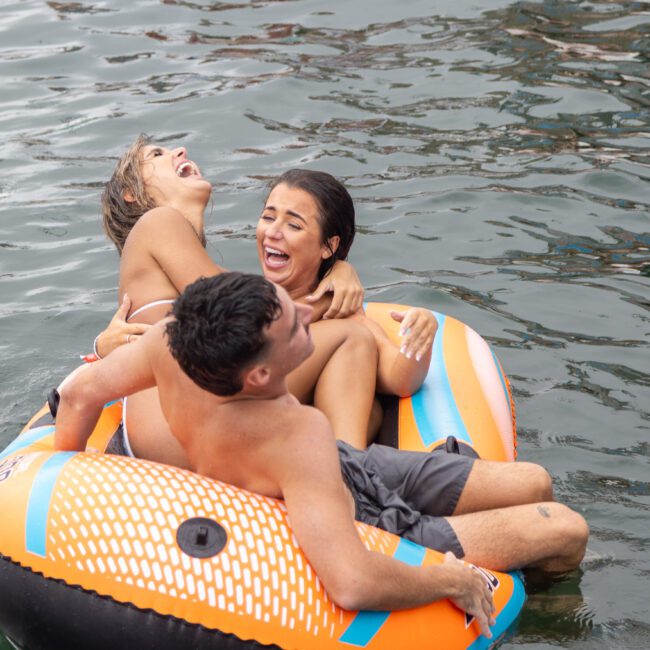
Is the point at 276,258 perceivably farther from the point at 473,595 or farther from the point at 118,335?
the point at 473,595

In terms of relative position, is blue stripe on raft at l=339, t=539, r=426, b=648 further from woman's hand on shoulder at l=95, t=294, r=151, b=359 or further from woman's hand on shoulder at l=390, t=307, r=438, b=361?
woman's hand on shoulder at l=95, t=294, r=151, b=359

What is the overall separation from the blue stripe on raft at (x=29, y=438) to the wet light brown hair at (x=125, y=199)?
107 centimetres

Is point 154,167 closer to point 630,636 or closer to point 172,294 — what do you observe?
point 172,294

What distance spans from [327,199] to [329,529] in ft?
6.75

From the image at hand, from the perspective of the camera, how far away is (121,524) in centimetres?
347

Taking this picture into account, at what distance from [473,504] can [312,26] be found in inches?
320

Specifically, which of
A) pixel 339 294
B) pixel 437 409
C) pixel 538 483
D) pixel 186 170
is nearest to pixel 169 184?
pixel 186 170

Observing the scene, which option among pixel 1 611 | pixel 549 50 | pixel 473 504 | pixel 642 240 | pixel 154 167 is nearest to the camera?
pixel 1 611

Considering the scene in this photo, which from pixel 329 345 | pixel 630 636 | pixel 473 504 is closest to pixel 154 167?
pixel 329 345

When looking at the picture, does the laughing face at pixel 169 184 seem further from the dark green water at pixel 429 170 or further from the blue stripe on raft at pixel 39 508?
the blue stripe on raft at pixel 39 508

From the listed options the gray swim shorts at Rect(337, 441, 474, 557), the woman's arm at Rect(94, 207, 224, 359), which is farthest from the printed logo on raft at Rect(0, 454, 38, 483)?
the gray swim shorts at Rect(337, 441, 474, 557)

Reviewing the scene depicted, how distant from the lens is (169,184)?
16.7 feet

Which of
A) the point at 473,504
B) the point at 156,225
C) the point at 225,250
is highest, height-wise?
the point at 156,225

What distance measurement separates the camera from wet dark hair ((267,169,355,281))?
16.6 feet
